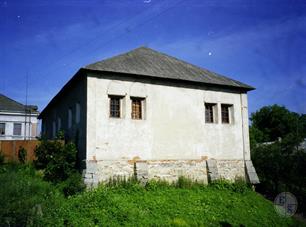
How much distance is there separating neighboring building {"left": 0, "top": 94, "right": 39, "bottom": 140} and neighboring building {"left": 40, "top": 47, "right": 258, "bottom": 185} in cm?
1645

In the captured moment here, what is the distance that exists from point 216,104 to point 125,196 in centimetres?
827

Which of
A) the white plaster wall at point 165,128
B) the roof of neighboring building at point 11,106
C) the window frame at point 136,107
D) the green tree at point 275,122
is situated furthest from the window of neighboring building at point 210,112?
the green tree at point 275,122

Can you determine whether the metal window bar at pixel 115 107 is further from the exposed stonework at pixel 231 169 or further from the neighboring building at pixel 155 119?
the exposed stonework at pixel 231 169

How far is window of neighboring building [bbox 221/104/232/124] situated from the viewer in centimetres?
1789

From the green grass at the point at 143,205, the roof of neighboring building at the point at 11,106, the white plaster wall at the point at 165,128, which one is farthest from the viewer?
the roof of neighboring building at the point at 11,106

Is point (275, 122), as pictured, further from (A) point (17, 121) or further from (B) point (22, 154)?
(B) point (22, 154)

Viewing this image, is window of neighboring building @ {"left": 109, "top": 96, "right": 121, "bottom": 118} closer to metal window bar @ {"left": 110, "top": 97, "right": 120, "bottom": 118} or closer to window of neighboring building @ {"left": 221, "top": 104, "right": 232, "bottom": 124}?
metal window bar @ {"left": 110, "top": 97, "right": 120, "bottom": 118}

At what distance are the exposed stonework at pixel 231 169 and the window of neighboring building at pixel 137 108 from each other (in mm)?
5590

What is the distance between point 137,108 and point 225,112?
604 centimetres

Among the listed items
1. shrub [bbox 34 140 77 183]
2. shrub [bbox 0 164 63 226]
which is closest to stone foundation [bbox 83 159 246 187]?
shrub [bbox 34 140 77 183]

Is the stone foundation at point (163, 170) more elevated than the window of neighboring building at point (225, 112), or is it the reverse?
the window of neighboring building at point (225, 112)

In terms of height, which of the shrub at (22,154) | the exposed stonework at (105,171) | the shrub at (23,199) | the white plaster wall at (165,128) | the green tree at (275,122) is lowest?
the shrub at (23,199)

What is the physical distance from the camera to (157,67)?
1691 centimetres

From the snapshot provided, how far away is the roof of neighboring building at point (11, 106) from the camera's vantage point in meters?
32.4
